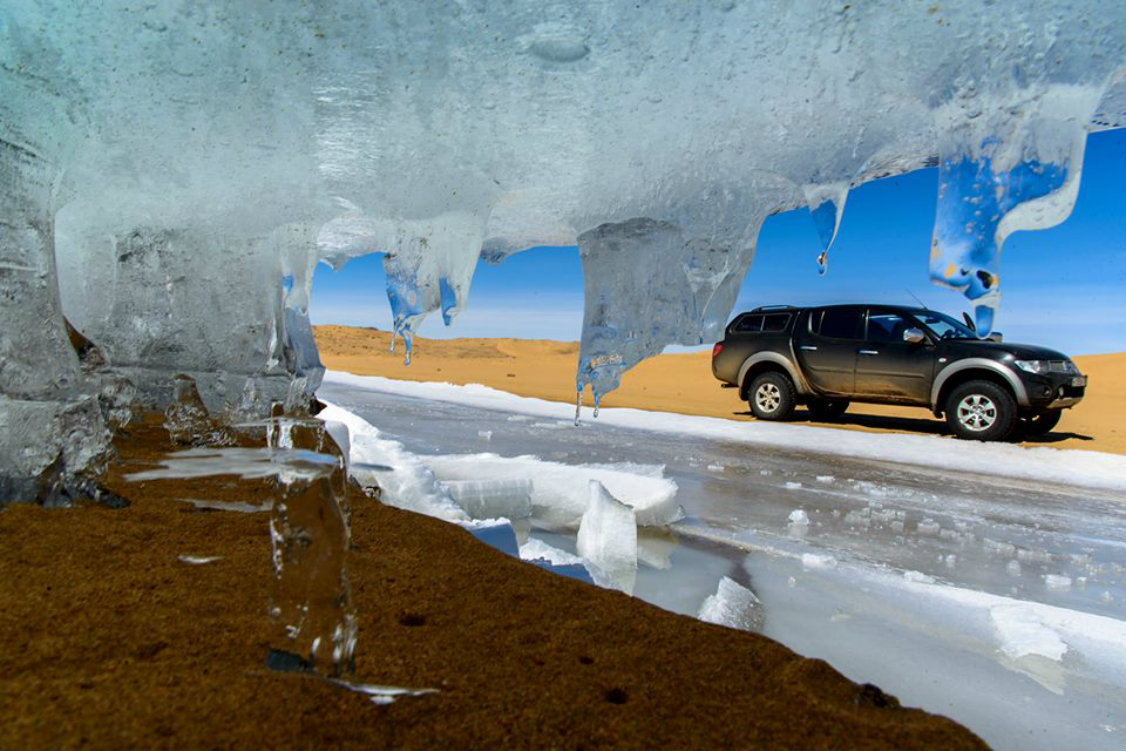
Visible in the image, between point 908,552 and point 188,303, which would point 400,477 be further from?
point 908,552

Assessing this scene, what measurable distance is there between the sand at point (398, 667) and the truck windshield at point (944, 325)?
→ 8176 mm

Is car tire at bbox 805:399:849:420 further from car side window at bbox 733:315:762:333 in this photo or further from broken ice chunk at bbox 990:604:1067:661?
broken ice chunk at bbox 990:604:1067:661

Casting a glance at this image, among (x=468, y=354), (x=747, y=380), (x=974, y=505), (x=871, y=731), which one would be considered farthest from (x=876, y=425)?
(x=468, y=354)

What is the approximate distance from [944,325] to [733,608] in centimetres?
771

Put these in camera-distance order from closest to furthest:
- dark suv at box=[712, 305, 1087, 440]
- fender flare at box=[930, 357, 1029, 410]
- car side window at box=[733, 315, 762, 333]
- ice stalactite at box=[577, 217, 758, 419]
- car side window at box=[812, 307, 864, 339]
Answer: ice stalactite at box=[577, 217, 758, 419], fender flare at box=[930, 357, 1029, 410], dark suv at box=[712, 305, 1087, 440], car side window at box=[812, 307, 864, 339], car side window at box=[733, 315, 762, 333]

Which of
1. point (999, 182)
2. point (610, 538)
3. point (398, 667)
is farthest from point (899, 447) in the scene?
point (398, 667)

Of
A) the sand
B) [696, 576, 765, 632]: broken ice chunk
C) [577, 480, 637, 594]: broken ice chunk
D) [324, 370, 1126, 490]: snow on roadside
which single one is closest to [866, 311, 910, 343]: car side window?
[324, 370, 1126, 490]: snow on roadside

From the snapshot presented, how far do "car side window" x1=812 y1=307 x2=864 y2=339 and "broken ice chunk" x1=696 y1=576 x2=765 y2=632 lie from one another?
727 centimetres

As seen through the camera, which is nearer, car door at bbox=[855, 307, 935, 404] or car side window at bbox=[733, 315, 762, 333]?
car door at bbox=[855, 307, 935, 404]

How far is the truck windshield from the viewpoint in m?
8.71

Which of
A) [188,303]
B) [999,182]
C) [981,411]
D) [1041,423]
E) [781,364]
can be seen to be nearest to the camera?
[999,182]

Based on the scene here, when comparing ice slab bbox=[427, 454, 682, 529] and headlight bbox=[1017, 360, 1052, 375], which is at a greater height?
headlight bbox=[1017, 360, 1052, 375]

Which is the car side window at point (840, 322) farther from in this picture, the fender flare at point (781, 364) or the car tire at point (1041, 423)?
the car tire at point (1041, 423)

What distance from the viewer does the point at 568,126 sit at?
2.86 meters
